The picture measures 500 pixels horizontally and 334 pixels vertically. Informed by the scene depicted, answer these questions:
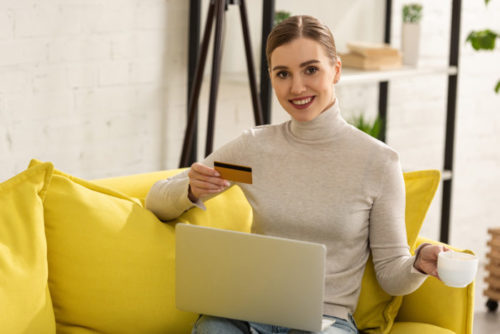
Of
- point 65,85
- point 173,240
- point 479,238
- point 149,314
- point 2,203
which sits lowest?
point 479,238

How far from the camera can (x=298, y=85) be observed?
1972 millimetres

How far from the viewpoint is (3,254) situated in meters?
1.84

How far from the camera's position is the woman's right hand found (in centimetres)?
195

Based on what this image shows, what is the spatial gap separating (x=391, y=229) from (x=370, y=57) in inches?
61.7

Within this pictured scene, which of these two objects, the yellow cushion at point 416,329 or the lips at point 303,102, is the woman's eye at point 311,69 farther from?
the yellow cushion at point 416,329

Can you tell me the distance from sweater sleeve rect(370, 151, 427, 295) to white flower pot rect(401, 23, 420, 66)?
1.76 m

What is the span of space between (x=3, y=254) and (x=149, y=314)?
1.26ft

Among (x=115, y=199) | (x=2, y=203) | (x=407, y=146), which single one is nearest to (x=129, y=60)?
(x=115, y=199)

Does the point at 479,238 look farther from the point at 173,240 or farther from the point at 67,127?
the point at 173,240

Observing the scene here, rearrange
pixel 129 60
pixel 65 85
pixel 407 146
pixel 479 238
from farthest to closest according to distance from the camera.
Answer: pixel 479 238 < pixel 407 146 < pixel 129 60 < pixel 65 85

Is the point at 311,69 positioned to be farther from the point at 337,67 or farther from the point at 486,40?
the point at 486,40

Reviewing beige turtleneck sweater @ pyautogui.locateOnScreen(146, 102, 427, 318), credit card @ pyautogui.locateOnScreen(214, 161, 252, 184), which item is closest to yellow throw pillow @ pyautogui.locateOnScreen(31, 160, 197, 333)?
beige turtleneck sweater @ pyautogui.locateOnScreen(146, 102, 427, 318)

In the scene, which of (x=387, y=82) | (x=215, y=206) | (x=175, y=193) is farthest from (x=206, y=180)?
(x=387, y=82)

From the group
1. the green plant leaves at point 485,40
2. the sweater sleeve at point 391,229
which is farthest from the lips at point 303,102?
the green plant leaves at point 485,40
